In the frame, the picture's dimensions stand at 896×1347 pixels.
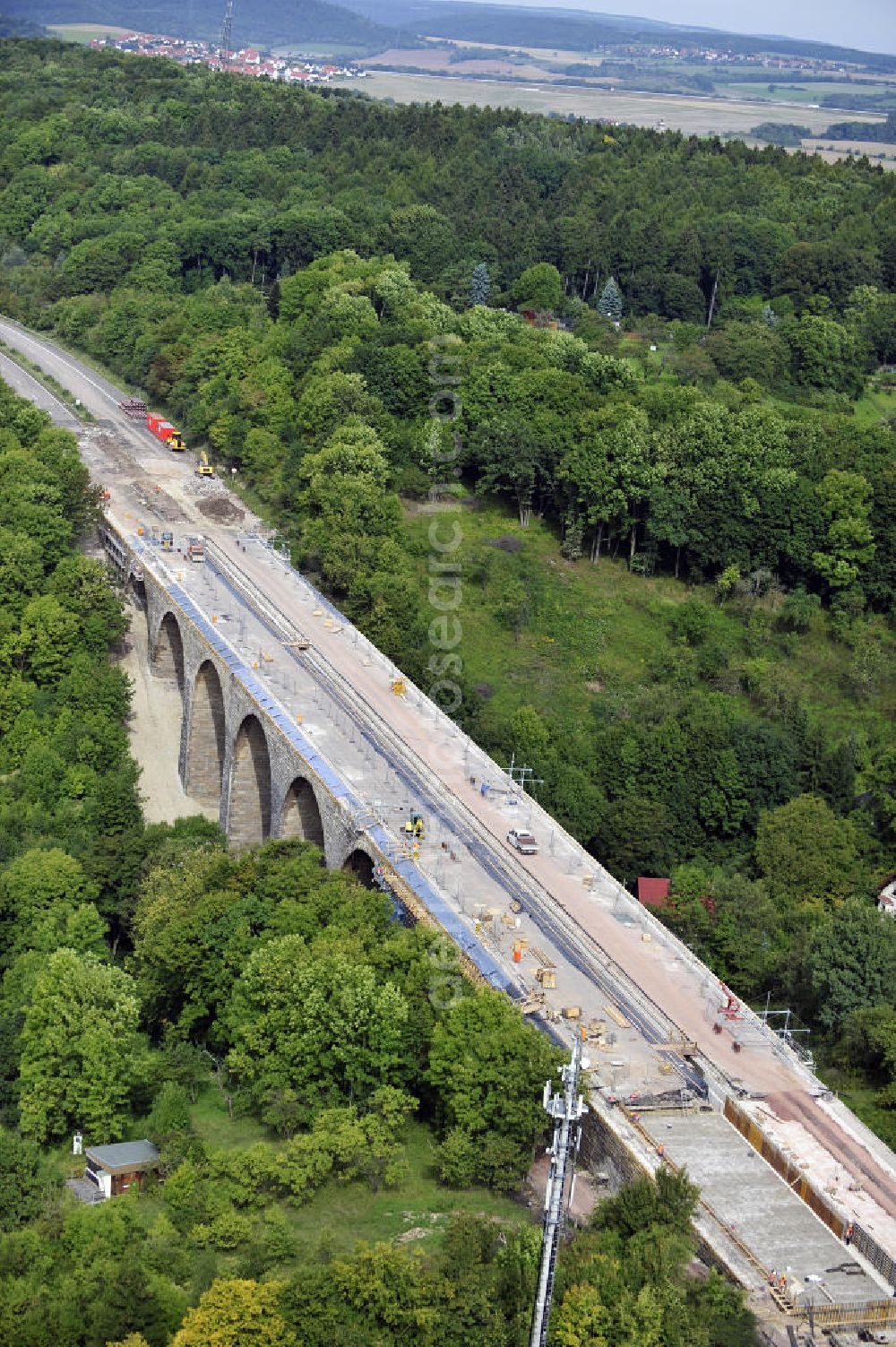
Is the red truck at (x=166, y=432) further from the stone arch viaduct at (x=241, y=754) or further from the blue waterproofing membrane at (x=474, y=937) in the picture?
the blue waterproofing membrane at (x=474, y=937)

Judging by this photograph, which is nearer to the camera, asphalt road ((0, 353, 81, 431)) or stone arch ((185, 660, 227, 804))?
stone arch ((185, 660, 227, 804))

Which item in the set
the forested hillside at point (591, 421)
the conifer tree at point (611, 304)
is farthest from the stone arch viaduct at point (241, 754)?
the conifer tree at point (611, 304)

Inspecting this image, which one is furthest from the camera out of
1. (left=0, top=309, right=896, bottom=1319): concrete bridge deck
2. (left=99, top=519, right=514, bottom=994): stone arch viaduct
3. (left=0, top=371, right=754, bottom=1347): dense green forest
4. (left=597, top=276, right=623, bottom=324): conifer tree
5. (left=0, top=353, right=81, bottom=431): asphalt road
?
(left=597, top=276, right=623, bottom=324): conifer tree

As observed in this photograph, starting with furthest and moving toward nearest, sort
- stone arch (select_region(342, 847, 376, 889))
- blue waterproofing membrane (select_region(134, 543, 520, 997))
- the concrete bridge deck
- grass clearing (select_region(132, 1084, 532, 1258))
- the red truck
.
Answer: the red truck < stone arch (select_region(342, 847, 376, 889)) < blue waterproofing membrane (select_region(134, 543, 520, 997)) < the concrete bridge deck < grass clearing (select_region(132, 1084, 532, 1258))

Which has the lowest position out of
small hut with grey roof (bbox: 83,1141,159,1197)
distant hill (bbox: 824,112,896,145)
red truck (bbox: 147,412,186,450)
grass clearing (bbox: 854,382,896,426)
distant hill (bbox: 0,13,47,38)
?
small hut with grey roof (bbox: 83,1141,159,1197)

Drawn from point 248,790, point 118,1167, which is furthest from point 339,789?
point 118,1167

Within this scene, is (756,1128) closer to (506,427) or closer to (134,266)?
(506,427)

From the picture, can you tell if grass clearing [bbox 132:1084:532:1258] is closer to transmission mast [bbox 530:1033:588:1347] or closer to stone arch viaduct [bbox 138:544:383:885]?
transmission mast [bbox 530:1033:588:1347]

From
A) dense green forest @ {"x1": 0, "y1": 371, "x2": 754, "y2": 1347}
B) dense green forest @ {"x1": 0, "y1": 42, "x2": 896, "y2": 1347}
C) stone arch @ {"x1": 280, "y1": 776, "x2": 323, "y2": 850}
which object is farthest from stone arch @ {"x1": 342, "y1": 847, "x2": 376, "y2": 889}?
stone arch @ {"x1": 280, "y1": 776, "x2": 323, "y2": 850}
